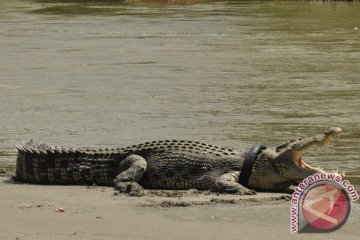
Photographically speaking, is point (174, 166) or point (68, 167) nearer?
point (174, 166)

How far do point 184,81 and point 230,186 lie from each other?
27.6ft

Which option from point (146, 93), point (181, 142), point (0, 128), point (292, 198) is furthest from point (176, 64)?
point (292, 198)

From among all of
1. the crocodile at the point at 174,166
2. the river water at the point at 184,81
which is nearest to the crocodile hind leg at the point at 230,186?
the crocodile at the point at 174,166

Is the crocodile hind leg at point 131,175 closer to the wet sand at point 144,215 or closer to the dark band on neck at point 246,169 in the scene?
the wet sand at point 144,215

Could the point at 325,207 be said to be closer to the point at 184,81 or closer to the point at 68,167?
the point at 68,167

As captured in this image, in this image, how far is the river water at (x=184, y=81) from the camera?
455 inches

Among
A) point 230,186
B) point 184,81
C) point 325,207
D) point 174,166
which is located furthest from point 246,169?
point 184,81

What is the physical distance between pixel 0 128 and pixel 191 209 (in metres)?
5.09

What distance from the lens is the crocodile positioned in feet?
27.5

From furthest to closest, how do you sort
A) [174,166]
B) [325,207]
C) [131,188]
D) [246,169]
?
[174,166] → [246,169] → [131,188] → [325,207]

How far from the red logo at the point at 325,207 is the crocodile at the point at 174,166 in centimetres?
56

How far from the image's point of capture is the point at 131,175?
8.52 meters

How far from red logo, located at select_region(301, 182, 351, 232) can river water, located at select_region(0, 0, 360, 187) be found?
125cm

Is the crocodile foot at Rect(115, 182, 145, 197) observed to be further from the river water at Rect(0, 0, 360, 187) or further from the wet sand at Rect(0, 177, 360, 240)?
the river water at Rect(0, 0, 360, 187)
